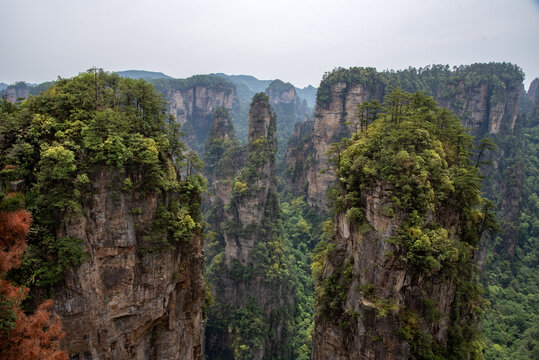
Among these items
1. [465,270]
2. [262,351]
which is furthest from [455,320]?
[262,351]

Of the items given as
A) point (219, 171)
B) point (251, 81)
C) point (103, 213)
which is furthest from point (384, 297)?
point (251, 81)

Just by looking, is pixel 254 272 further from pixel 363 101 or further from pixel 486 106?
pixel 486 106

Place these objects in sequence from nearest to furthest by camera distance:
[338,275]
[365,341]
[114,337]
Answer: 1. [114,337]
2. [365,341]
3. [338,275]

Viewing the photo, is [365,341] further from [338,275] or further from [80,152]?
[80,152]

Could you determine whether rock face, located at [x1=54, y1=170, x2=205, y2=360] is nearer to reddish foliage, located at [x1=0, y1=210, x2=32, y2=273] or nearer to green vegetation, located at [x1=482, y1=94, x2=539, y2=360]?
reddish foliage, located at [x1=0, y1=210, x2=32, y2=273]

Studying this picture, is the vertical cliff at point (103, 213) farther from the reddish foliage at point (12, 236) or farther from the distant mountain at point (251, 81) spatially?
the distant mountain at point (251, 81)

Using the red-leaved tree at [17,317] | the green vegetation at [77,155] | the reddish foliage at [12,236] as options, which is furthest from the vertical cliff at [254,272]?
the reddish foliage at [12,236]

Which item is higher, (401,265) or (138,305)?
(401,265)
